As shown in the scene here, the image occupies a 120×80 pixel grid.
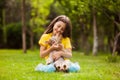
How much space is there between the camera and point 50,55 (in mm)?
14367

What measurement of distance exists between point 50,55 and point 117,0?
12.0m

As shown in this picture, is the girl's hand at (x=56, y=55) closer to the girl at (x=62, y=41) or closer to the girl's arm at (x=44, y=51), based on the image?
the girl at (x=62, y=41)

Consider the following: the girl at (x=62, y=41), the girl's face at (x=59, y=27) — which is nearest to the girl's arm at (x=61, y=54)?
the girl at (x=62, y=41)

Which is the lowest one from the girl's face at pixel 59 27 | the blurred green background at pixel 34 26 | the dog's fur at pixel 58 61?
the blurred green background at pixel 34 26

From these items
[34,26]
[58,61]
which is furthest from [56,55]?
[34,26]

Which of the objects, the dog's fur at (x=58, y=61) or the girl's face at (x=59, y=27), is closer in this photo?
the dog's fur at (x=58, y=61)

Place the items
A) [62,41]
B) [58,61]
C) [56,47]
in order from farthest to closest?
[62,41], [56,47], [58,61]

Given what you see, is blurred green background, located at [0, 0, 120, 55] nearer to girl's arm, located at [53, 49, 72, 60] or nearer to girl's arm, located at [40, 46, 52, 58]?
girl's arm, located at [40, 46, 52, 58]

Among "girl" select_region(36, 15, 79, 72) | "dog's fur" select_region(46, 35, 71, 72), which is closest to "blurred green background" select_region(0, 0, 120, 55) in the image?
"girl" select_region(36, 15, 79, 72)

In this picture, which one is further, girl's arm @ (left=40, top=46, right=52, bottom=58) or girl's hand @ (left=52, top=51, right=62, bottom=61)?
girl's arm @ (left=40, top=46, right=52, bottom=58)

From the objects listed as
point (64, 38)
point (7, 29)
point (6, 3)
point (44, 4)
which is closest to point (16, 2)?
point (6, 3)

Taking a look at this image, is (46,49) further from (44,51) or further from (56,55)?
(56,55)

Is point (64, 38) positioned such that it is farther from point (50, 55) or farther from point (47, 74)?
point (47, 74)

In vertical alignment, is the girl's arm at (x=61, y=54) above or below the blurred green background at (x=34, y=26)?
above
